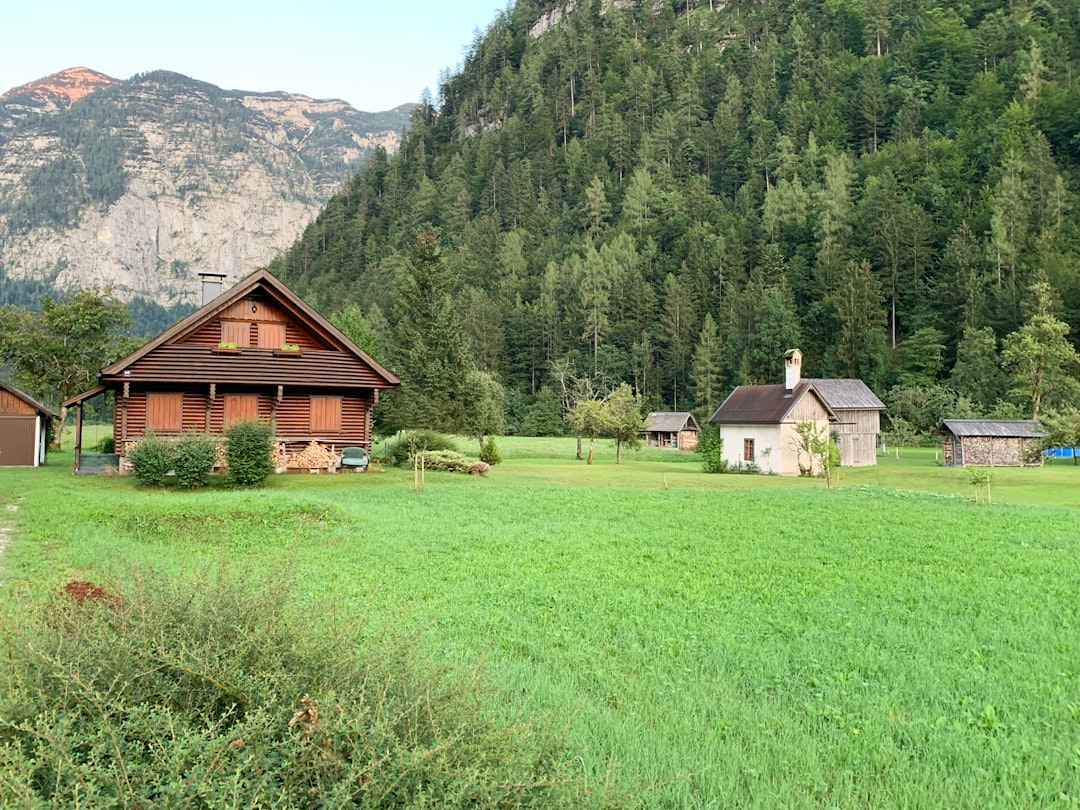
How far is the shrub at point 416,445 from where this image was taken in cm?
3206

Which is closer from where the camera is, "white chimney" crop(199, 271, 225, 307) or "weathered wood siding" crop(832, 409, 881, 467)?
"white chimney" crop(199, 271, 225, 307)

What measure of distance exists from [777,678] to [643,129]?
13528 cm

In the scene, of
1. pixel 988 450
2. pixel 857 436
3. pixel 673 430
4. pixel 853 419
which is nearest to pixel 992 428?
pixel 988 450

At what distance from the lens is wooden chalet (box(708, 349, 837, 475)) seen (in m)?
40.2

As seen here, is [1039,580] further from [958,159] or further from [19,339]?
[958,159]

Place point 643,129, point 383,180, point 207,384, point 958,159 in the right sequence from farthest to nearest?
point 383,180 < point 643,129 < point 958,159 < point 207,384

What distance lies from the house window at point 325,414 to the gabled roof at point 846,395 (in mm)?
32114

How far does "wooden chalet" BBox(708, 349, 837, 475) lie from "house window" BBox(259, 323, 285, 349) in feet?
85.7

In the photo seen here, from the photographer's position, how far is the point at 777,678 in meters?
6.26

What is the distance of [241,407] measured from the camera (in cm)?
2733

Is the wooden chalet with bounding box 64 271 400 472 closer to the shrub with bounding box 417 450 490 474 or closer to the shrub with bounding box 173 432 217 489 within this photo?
the shrub with bounding box 417 450 490 474

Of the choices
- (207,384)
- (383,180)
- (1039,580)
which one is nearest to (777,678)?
(1039,580)

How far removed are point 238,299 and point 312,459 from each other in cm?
659

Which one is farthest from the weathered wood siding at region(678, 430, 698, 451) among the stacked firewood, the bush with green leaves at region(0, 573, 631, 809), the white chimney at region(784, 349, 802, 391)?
the bush with green leaves at region(0, 573, 631, 809)
